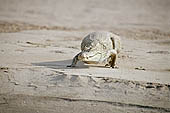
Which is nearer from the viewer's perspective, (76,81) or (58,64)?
(76,81)

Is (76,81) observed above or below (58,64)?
below

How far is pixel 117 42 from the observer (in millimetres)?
6566

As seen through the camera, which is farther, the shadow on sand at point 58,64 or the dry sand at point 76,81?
the shadow on sand at point 58,64

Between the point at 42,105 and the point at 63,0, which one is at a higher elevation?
the point at 63,0

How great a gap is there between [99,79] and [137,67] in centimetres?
127

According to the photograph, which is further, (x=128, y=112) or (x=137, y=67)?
(x=137, y=67)

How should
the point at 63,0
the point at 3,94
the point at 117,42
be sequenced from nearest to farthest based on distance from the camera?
the point at 3,94 → the point at 117,42 → the point at 63,0

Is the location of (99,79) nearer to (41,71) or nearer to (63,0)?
(41,71)

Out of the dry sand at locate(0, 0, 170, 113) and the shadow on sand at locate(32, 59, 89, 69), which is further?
the shadow on sand at locate(32, 59, 89, 69)

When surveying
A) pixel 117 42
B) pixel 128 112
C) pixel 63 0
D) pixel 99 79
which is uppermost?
pixel 63 0

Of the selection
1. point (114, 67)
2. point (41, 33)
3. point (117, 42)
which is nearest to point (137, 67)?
point (114, 67)

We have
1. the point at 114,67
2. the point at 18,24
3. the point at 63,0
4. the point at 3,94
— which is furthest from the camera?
the point at 63,0

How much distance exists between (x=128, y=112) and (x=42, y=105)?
1297 mm

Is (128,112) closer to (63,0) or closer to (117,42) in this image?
(117,42)
